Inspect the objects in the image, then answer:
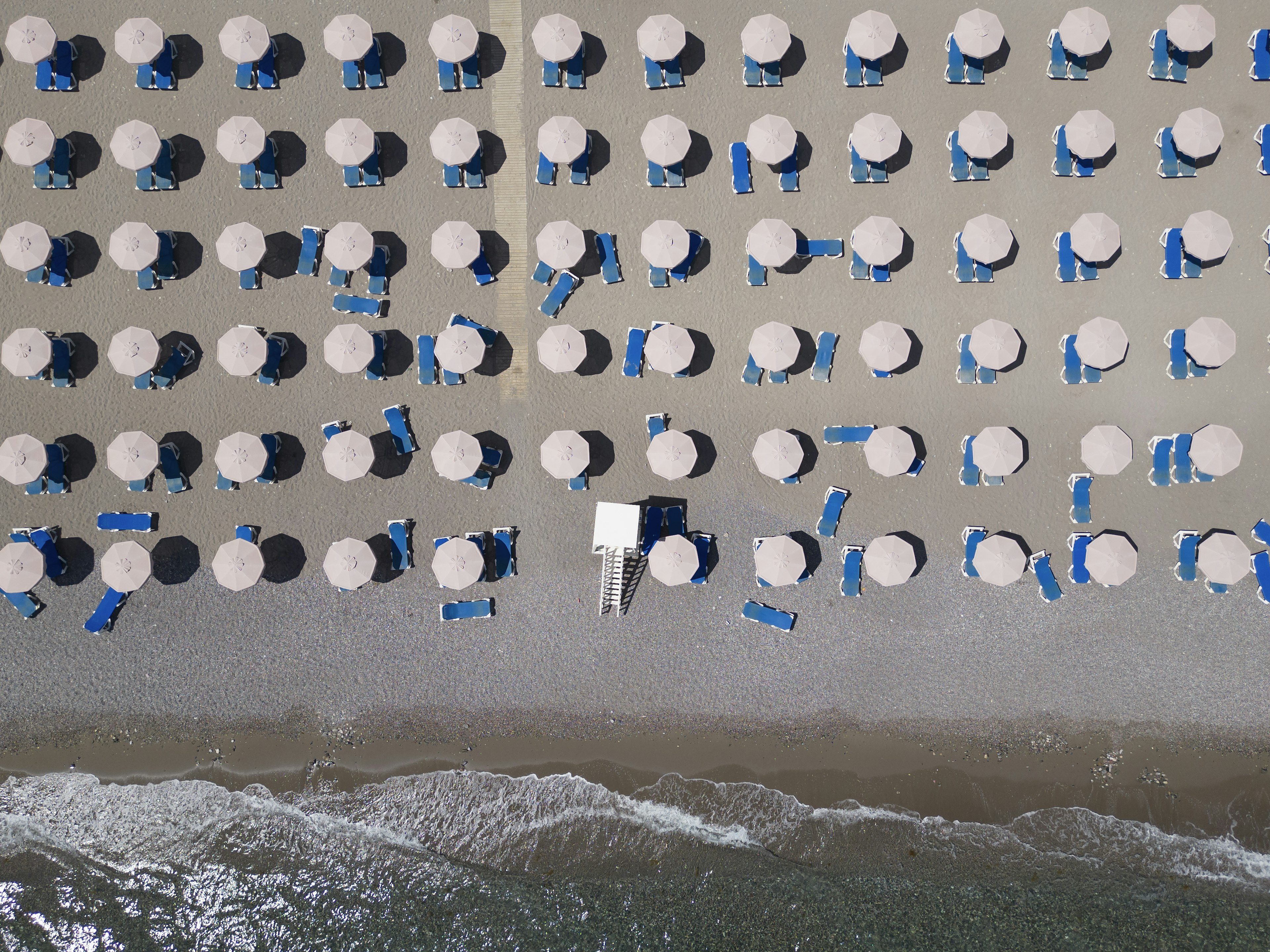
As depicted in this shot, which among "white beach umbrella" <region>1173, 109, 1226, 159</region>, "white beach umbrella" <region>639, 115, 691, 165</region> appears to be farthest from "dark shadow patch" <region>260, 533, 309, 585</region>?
"white beach umbrella" <region>1173, 109, 1226, 159</region>

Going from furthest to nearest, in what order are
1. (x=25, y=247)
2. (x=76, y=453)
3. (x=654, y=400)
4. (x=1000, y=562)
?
(x=654, y=400), (x=76, y=453), (x=1000, y=562), (x=25, y=247)

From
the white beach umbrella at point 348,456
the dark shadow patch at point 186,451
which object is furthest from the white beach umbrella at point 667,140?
the dark shadow patch at point 186,451

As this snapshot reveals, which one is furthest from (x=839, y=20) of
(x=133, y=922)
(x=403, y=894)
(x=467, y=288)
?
(x=133, y=922)

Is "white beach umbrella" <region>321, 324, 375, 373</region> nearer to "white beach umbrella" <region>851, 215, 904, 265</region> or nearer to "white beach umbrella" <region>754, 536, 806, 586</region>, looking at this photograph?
"white beach umbrella" <region>754, 536, 806, 586</region>

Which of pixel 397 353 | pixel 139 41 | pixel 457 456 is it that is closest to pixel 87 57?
pixel 139 41

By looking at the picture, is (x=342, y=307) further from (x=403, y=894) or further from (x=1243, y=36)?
(x=1243, y=36)

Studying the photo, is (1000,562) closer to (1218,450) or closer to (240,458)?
(1218,450)

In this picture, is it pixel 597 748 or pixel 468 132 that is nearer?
pixel 468 132
